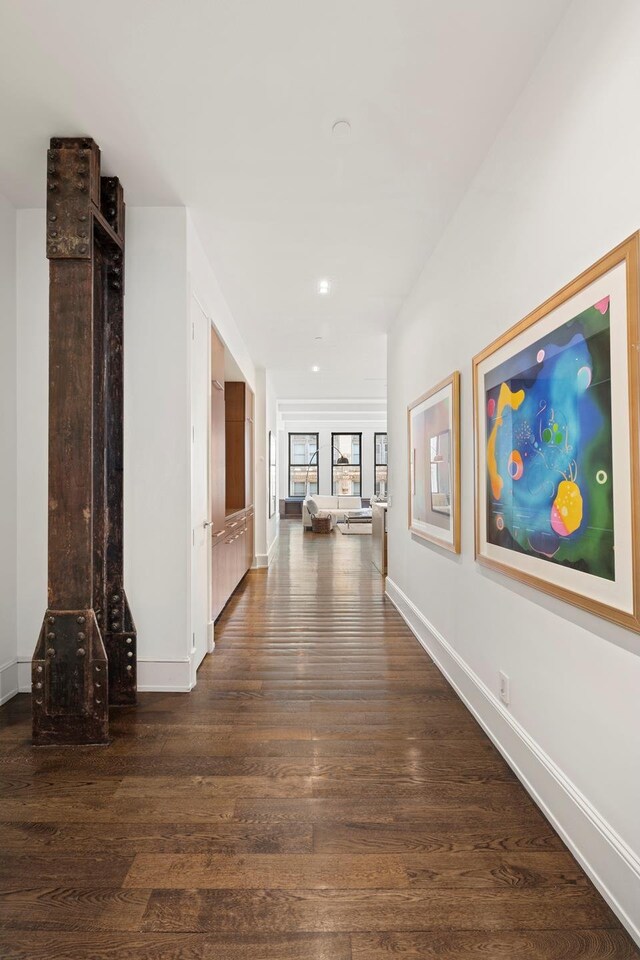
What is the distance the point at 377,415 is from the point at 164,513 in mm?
10403

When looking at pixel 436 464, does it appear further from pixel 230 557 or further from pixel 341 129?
pixel 230 557

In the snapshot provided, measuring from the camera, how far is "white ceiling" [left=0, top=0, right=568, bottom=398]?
1638 mm

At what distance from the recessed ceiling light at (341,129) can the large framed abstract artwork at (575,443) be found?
1.14 m

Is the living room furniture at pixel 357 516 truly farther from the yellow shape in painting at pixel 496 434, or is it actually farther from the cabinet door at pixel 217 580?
the yellow shape in painting at pixel 496 434

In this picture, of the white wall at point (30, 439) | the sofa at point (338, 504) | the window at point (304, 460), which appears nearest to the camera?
the white wall at point (30, 439)

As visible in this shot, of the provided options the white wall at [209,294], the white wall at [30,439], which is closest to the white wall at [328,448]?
the white wall at [209,294]

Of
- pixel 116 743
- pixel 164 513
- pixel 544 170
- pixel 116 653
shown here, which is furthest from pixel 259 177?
pixel 116 743

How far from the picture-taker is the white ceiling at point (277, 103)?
164 cm

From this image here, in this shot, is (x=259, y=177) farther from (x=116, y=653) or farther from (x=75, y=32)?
(x=116, y=653)

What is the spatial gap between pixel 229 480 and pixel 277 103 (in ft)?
13.1

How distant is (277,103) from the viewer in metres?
1.99

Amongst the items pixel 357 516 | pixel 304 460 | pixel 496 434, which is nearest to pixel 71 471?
pixel 496 434

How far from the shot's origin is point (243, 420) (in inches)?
222

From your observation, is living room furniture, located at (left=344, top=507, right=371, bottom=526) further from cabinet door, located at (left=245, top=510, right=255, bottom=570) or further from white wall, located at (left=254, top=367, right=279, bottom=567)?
cabinet door, located at (left=245, top=510, right=255, bottom=570)
